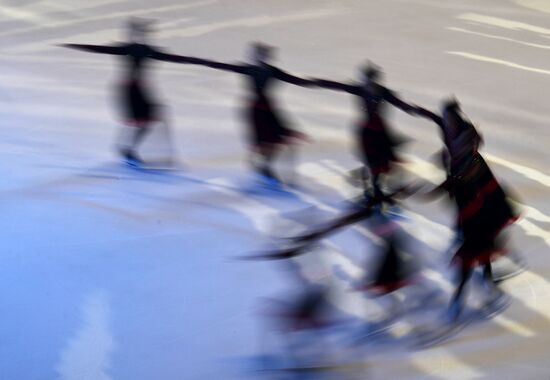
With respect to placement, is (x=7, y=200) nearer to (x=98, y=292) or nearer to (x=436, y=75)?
(x=98, y=292)

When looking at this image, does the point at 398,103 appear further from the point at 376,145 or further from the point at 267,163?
the point at 267,163

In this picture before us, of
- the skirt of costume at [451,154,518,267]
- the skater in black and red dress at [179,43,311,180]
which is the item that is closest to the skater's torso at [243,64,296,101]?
the skater in black and red dress at [179,43,311,180]

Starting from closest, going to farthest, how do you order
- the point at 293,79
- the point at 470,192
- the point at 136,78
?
the point at 470,192, the point at 293,79, the point at 136,78

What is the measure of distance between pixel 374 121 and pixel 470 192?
0.12 m

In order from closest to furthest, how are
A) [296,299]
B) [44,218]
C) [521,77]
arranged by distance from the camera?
[296,299]
[44,218]
[521,77]

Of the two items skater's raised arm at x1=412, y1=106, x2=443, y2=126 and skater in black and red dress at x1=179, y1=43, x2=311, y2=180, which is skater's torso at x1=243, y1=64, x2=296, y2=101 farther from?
skater's raised arm at x1=412, y1=106, x2=443, y2=126

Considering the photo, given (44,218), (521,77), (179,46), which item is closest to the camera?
(44,218)

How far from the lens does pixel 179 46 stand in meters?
1.38

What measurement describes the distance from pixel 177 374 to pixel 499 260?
0.32 metres

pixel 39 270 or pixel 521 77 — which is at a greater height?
pixel 521 77

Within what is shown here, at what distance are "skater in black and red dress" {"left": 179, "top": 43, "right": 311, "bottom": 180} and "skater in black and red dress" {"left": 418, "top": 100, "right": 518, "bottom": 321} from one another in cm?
17

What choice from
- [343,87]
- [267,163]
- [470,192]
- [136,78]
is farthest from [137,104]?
→ [470,192]

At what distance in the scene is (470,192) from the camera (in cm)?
63

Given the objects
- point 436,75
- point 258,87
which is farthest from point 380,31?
point 258,87
